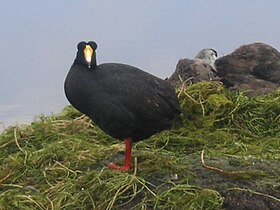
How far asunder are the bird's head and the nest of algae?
0.73 m

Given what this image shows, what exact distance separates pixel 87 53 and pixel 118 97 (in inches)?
15.3

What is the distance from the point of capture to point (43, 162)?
5.91 m

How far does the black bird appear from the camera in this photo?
16.0 feet

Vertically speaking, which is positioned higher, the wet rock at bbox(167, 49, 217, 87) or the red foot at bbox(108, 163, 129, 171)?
the red foot at bbox(108, 163, 129, 171)

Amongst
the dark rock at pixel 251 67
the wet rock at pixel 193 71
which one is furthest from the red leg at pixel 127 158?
the dark rock at pixel 251 67

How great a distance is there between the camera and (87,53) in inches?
198

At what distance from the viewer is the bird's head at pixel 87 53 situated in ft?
16.4

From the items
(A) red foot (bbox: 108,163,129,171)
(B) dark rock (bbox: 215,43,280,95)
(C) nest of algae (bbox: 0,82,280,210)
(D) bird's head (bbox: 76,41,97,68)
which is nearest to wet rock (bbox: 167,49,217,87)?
(B) dark rock (bbox: 215,43,280,95)

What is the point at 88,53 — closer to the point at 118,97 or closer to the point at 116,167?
the point at 118,97

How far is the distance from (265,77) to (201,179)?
489 centimetres

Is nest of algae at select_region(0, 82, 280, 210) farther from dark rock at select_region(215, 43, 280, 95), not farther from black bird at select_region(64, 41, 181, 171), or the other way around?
dark rock at select_region(215, 43, 280, 95)

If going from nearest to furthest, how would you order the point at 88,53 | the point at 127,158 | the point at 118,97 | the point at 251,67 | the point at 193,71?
the point at 118,97 < the point at 88,53 < the point at 127,158 < the point at 193,71 < the point at 251,67

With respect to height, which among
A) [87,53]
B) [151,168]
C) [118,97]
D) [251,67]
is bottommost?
[251,67]

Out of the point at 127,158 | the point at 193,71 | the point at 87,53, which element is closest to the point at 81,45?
the point at 87,53
